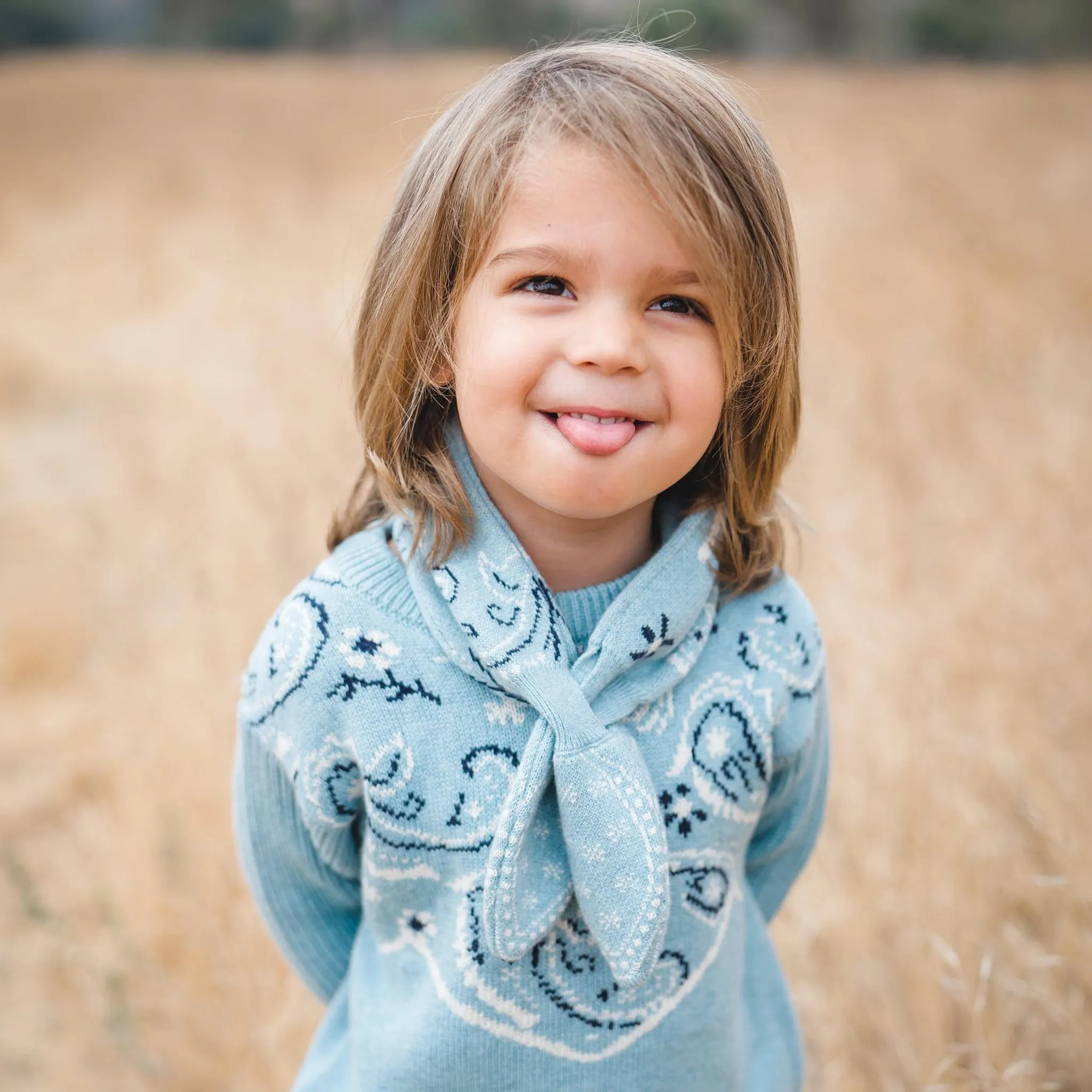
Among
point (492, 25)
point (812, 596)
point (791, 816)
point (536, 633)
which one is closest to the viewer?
point (536, 633)

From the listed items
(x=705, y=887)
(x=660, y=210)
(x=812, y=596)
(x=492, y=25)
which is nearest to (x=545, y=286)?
(x=660, y=210)

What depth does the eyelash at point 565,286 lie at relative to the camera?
3.52ft

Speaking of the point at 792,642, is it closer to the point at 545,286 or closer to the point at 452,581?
the point at 452,581

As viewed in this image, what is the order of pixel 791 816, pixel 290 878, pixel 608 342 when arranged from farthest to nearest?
1. pixel 791 816
2. pixel 290 878
3. pixel 608 342

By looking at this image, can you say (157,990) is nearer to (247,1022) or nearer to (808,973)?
(247,1022)

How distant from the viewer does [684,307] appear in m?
1.11

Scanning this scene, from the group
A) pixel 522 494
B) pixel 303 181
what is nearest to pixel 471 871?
pixel 522 494

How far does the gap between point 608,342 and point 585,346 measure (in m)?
0.02

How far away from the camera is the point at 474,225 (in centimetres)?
111

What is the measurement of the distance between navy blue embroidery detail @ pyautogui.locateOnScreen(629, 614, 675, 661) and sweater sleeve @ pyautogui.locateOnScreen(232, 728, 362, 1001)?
0.45 m

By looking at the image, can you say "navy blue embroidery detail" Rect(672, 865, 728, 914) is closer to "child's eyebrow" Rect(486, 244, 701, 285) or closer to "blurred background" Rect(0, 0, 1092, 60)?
"child's eyebrow" Rect(486, 244, 701, 285)

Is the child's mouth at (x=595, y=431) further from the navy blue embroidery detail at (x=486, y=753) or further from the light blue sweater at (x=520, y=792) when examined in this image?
the navy blue embroidery detail at (x=486, y=753)

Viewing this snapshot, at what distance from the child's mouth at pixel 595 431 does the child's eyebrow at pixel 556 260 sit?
0.48ft

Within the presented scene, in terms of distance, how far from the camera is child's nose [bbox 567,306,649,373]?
40.1 inches
